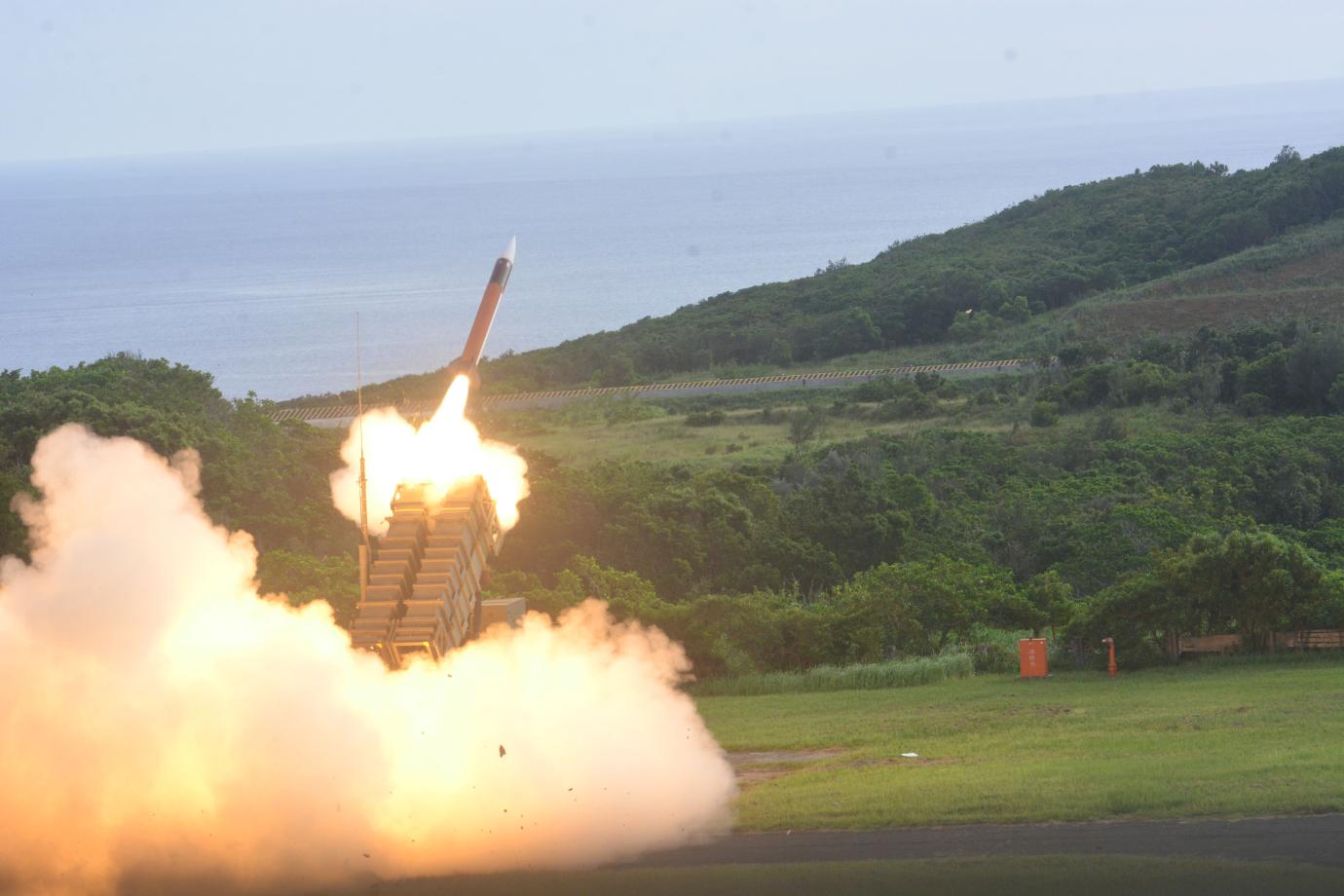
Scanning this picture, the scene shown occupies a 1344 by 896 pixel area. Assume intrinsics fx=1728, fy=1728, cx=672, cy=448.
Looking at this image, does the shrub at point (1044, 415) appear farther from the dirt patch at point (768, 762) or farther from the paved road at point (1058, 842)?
the paved road at point (1058, 842)

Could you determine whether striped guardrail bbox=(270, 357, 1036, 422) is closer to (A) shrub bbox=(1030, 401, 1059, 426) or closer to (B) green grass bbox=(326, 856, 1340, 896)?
(A) shrub bbox=(1030, 401, 1059, 426)

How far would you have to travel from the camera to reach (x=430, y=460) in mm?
25156

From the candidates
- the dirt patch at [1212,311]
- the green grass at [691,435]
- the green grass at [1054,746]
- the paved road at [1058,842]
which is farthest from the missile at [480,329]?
the dirt patch at [1212,311]

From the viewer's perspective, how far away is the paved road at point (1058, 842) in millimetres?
18000

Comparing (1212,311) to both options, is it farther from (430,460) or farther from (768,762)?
(430,460)

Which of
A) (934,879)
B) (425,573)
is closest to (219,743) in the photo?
(425,573)

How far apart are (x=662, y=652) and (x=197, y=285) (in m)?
172

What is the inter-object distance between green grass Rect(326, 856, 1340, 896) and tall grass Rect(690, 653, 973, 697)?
12.1 meters

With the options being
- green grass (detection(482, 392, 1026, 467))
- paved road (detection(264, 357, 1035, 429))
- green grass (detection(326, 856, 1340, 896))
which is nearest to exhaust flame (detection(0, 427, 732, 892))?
green grass (detection(326, 856, 1340, 896))

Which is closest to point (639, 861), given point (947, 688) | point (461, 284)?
point (947, 688)

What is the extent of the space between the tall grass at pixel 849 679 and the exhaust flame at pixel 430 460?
7.56 meters

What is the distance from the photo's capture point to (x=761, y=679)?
103 ft

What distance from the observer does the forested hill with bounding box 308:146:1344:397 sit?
92625mm

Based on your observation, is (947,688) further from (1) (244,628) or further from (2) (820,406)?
(2) (820,406)
